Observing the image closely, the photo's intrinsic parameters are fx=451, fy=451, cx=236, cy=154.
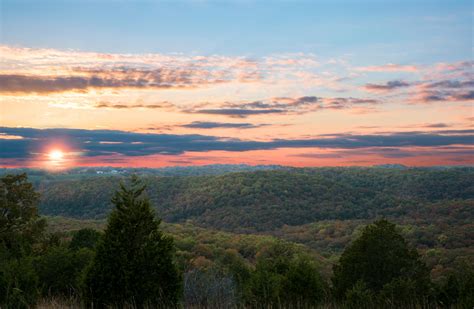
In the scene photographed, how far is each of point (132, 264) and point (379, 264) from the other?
15.1m

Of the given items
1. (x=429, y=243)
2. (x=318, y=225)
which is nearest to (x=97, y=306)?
(x=429, y=243)

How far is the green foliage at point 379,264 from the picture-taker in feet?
73.2

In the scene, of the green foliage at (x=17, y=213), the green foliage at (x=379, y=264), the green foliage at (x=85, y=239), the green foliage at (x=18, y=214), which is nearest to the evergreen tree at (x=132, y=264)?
the green foliage at (x=379, y=264)

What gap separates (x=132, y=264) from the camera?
458 inches

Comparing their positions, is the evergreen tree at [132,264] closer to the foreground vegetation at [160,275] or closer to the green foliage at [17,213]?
the foreground vegetation at [160,275]

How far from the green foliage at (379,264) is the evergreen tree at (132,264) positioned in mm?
12551

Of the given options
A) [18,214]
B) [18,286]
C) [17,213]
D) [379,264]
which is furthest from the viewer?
[18,214]

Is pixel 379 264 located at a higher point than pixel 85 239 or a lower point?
→ higher

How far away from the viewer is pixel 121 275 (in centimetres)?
1145

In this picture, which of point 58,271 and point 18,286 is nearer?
point 18,286

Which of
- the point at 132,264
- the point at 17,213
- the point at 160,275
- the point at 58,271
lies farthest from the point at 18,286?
the point at 17,213

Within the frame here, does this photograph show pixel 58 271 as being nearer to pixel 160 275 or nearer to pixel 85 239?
pixel 85 239

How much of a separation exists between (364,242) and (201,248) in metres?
46.6

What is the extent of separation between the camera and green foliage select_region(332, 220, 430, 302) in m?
22.3
